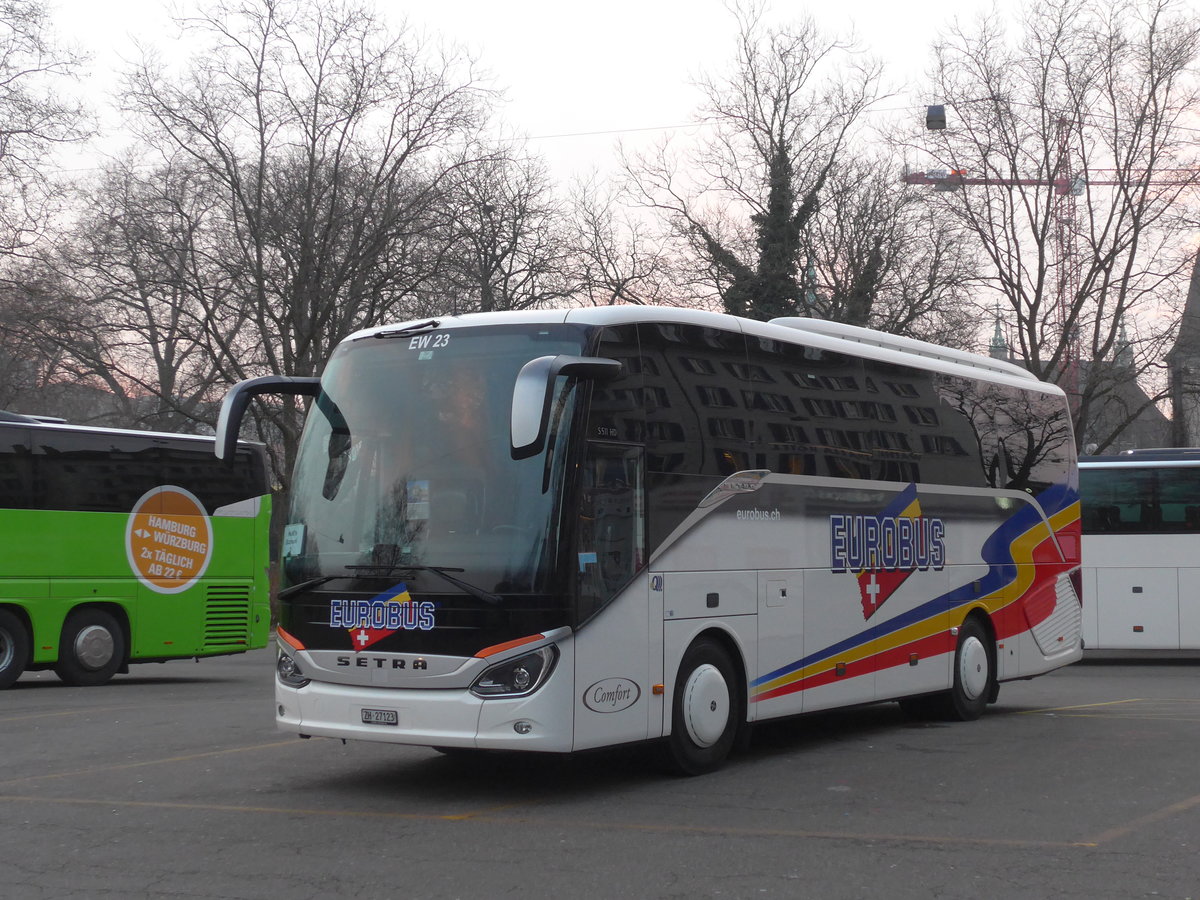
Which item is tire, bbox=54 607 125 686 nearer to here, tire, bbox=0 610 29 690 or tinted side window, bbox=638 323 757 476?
tire, bbox=0 610 29 690

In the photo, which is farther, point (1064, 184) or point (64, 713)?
point (1064, 184)

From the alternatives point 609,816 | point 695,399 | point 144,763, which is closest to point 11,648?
point 144,763

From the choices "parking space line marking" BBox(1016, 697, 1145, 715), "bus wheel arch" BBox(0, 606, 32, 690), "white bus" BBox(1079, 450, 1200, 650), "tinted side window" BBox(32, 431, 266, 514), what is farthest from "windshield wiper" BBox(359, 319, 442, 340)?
"white bus" BBox(1079, 450, 1200, 650)

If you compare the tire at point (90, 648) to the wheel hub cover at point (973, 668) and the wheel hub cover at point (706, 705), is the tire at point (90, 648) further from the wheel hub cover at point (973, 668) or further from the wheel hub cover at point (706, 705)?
the wheel hub cover at point (706, 705)

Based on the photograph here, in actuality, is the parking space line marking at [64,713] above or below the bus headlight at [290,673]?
below

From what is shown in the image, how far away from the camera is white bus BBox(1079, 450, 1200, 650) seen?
932 inches

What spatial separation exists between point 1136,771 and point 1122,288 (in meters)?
30.3

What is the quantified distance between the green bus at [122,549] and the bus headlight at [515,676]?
1130 centimetres

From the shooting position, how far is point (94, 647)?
63.4ft

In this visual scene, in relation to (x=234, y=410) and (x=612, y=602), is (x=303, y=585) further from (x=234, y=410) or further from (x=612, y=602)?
(x=612, y=602)

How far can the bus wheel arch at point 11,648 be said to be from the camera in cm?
1828

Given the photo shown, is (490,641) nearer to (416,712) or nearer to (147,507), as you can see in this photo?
(416,712)

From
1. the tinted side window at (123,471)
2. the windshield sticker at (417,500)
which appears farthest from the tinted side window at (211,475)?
the windshield sticker at (417,500)

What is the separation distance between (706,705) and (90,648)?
11.9m
